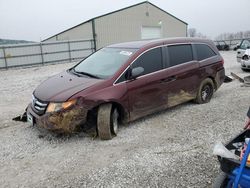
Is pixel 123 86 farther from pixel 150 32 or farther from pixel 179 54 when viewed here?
pixel 150 32

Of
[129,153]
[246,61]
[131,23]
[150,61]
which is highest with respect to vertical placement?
[131,23]

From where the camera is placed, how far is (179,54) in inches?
246

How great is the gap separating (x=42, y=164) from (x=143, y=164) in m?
1.42

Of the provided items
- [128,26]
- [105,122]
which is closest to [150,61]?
[105,122]

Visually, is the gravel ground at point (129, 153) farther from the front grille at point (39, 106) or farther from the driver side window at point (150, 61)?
the driver side window at point (150, 61)

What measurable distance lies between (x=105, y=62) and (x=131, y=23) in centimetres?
2479

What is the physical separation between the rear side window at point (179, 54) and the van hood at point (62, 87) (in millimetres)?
1907

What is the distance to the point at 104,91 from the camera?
15.6 feet

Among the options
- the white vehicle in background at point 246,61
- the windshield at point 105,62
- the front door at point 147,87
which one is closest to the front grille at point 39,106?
the windshield at point 105,62

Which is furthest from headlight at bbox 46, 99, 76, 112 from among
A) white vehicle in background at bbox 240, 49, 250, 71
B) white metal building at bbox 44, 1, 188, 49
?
white metal building at bbox 44, 1, 188, 49

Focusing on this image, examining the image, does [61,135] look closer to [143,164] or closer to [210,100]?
[143,164]

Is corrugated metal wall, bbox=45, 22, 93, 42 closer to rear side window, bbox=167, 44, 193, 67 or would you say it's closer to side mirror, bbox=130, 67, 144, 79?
rear side window, bbox=167, 44, 193, 67

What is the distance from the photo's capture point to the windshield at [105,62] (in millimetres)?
5219

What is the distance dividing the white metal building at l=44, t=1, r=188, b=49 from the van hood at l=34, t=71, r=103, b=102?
70.0 feet
